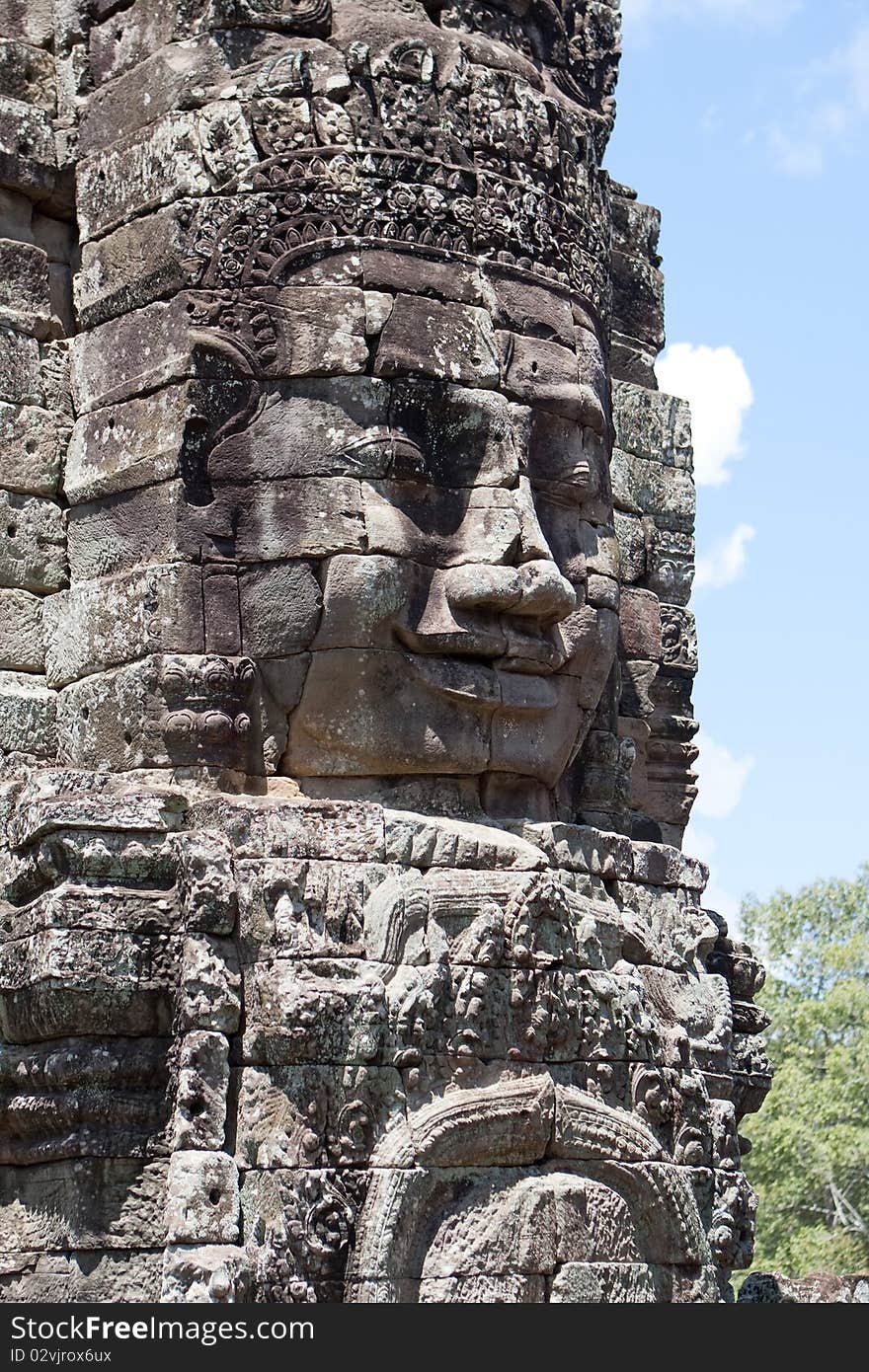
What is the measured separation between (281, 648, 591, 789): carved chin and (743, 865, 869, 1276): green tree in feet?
59.7

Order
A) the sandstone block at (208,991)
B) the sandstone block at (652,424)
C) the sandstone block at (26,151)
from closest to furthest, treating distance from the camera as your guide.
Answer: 1. the sandstone block at (208,991)
2. the sandstone block at (26,151)
3. the sandstone block at (652,424)

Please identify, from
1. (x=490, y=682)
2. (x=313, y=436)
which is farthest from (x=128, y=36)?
(x=490, y=682)

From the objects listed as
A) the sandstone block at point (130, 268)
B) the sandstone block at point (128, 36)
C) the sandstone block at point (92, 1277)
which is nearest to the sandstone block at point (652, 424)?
the sandstone block at point (130, 268)

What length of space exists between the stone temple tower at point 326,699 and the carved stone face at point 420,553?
17 mm

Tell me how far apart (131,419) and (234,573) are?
849 millimetres

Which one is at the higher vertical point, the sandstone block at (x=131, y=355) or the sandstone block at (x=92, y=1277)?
the sandstone block at (x=131, y=355)

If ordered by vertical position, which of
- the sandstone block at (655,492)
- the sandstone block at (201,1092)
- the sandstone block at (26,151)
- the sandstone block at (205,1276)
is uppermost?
the sandstone block at (26,151)

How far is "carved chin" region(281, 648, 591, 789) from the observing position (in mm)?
9469

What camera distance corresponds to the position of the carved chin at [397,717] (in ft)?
31.1

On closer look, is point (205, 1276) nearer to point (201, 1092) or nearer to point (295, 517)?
point (201, 1092)

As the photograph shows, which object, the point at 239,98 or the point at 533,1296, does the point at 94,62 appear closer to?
the point at 239,98

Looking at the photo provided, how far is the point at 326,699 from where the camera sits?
9469 mm

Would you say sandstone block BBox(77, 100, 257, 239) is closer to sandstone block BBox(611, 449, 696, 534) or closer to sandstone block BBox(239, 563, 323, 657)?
sandstone block BBox(239, 563, 323, 657)

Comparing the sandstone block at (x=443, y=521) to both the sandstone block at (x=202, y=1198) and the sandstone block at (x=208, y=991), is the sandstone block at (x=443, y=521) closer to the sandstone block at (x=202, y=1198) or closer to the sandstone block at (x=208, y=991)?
the sandstone block at (x=208, y=991)
